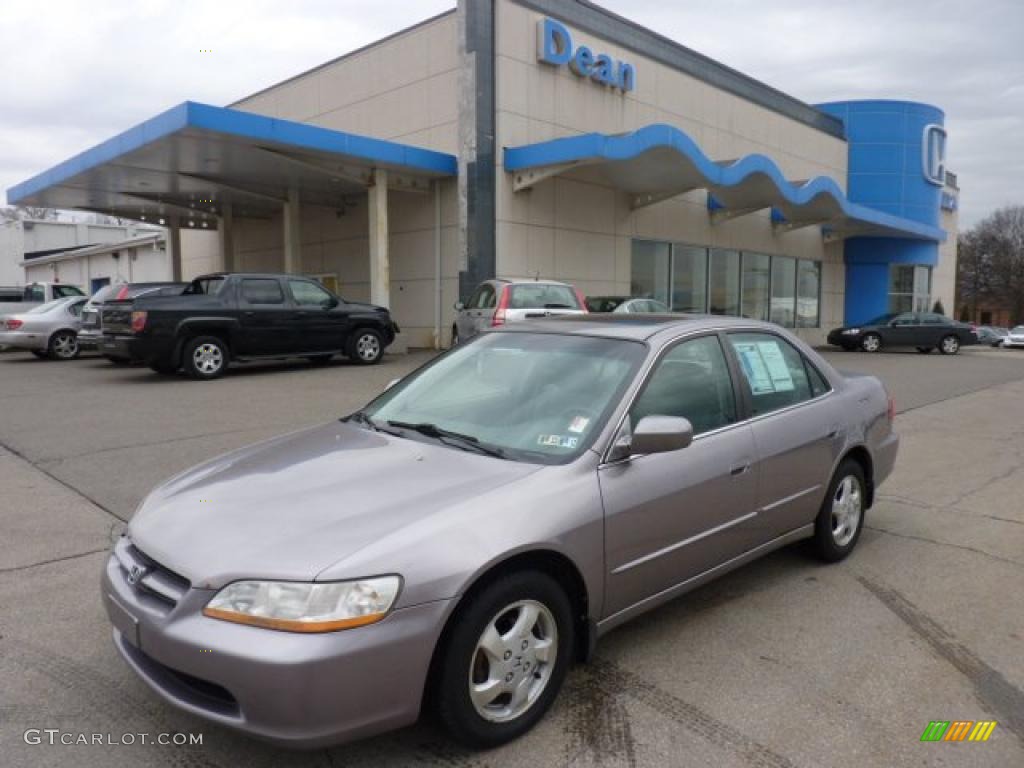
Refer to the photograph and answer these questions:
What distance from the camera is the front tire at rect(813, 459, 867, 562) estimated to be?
4391 mm

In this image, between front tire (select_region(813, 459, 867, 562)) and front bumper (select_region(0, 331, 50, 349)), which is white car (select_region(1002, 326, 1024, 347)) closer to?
front tire (select_region(813, 459, 867, 562))

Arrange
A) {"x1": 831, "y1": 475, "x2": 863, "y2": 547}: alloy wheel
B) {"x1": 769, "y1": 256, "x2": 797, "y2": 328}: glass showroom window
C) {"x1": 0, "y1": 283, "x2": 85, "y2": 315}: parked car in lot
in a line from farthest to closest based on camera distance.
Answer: {"x1": 769, "y1": 256, "x2": 797, "y2": 328}: glass showroom window < {"x1": 0, "y1": 283, "x2": 85, "y2": 315}: parked car in lot < {"x1": 831, "y1": 475, "x2": 863, "y2": 547}: alloy wheel

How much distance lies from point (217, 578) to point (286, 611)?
0.89ft

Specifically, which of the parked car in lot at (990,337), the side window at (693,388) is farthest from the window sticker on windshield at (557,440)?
the parked car in lot at (990,337)

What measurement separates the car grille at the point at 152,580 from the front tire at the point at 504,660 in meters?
0.88

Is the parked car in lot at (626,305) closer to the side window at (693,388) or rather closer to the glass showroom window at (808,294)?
the side window at (693,388)

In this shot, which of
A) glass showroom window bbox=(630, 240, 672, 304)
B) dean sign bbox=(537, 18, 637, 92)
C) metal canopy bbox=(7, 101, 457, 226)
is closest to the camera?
metal canopy bbox=(7, 101, 457, 226)

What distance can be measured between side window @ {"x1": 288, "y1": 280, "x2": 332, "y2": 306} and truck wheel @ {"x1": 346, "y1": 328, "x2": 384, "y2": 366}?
889 mm

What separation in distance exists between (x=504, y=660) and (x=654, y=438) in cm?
102

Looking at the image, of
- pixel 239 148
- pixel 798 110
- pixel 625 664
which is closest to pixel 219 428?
pixel 625 664

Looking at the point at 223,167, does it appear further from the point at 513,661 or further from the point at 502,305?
the point at 513,661

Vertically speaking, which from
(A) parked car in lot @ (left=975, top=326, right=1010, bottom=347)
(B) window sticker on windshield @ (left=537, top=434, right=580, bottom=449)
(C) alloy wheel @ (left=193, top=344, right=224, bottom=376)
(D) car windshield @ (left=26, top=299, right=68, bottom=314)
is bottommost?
(A) parked car in lot @ (left=975, top=326, right=1010, bottom=347)

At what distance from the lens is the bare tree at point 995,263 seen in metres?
73.8

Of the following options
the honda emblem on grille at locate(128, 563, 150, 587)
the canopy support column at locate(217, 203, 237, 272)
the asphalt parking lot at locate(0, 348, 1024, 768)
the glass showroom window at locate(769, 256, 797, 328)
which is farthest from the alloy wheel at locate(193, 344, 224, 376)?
the glass showroom window at locate(769, 256, 797, 328)
